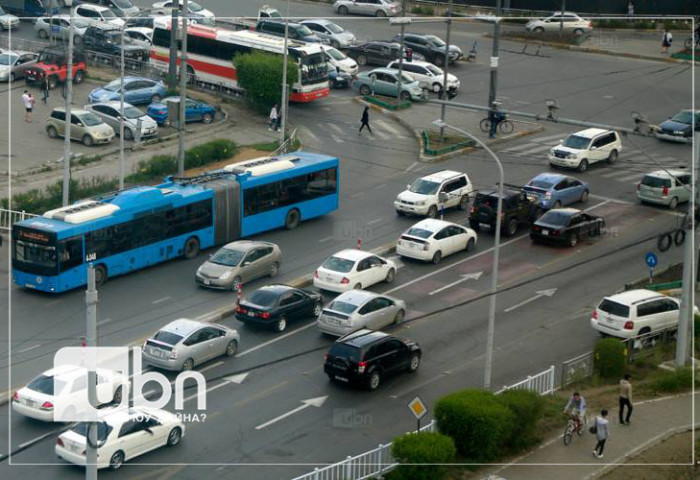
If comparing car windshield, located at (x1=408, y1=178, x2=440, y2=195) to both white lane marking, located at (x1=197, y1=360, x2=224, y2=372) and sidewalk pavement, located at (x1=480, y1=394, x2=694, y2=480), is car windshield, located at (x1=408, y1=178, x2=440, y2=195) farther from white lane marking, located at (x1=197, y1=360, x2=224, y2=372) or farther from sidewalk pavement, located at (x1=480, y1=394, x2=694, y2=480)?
sidewalk pavement, located at (x1=480, y1=394, x2=694, y2=480)

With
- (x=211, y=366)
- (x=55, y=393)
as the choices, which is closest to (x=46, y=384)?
(x=55, y=393)

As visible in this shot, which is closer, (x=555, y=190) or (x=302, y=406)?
(x=302, y=406)

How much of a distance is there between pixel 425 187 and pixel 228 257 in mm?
10545

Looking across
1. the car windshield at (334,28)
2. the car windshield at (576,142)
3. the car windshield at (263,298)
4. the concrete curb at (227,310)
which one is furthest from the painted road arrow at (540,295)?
the car windshield at (334,28)

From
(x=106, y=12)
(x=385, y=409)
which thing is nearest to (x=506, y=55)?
(x=106, y=12)

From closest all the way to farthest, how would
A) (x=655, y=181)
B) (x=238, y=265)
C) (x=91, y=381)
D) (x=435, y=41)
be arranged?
(x=91, y=381), (x=238, y=265), (x=655, y=181), (x=435, y=41)

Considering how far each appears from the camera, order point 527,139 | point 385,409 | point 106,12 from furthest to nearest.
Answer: point 106,12
point 527,139
point 385,409

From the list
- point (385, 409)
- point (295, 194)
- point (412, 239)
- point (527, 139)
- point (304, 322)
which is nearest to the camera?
point (385, 409)

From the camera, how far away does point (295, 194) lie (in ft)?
165

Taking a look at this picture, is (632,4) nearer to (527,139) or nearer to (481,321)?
(527,139)

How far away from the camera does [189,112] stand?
62156 millimetres

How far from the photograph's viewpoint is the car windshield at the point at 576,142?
57.5m

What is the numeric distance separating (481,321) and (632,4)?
4663 centimetres

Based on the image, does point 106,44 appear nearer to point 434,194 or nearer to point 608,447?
point 434,194
